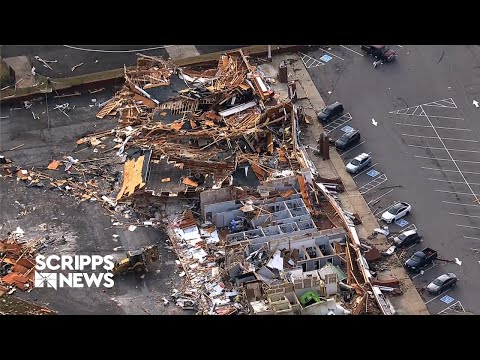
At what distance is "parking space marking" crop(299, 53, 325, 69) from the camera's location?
101 m

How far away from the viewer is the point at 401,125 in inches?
3708

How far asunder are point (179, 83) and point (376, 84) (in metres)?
16.1

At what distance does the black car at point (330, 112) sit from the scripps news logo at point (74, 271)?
22500mm

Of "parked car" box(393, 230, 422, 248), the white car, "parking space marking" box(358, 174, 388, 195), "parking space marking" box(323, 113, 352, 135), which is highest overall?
"parking space marking" box(323, 113, 352, 135)

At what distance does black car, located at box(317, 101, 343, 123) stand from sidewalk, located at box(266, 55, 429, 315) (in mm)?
567

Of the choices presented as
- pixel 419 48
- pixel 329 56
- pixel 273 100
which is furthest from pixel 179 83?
pixel 419 48

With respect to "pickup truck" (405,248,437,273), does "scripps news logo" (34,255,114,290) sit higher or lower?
higher

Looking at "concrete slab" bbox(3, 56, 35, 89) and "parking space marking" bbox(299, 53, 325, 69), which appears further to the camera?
"parking space marking" bbox(299, 53, 325, 69)

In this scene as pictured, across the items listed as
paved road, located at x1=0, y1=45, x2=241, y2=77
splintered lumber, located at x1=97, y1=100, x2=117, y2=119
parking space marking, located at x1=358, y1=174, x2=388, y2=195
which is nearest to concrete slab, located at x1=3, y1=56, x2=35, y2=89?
paved road, located at x1=0, y1=45, x2=241, y2=77

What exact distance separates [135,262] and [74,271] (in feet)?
14.0

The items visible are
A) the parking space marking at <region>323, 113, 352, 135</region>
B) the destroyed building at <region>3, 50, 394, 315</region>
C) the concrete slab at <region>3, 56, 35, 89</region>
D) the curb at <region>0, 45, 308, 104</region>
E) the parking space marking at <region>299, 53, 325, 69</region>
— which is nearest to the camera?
the destroyed building at <region>3, 50, 394, 315</region>

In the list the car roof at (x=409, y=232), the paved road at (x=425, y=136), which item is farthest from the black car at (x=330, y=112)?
the car roof at (x=409, y=232)

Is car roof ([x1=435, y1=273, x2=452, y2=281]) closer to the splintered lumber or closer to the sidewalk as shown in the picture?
the sidewalk

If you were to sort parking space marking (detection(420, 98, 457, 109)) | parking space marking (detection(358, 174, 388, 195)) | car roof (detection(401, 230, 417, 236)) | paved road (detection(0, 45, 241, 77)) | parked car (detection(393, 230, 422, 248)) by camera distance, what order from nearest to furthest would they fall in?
parked car (detection(393, 230, 422, 248))
car roof (detection(401, 230, 417, 236))
parking space marking (detection(358, 174, 388, 195))
parking space marking (detection(420, 98, 457, 109))
paved road (detection(0, 45, 241, 77))
